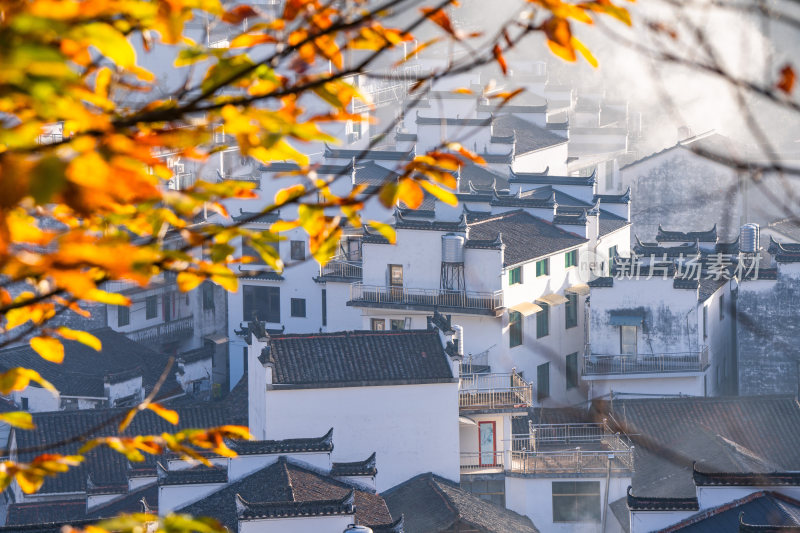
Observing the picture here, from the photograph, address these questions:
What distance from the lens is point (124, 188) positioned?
→ 3135 mm

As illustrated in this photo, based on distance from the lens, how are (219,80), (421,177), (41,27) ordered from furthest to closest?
(421,177) < (219,80) < (41,27)

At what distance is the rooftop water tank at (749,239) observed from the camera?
34.4 m

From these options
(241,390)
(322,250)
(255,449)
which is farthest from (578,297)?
(322,250)

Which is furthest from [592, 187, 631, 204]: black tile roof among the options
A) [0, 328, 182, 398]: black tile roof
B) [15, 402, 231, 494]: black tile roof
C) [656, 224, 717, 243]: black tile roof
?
[15, 402, 231, 494]: black tile roof

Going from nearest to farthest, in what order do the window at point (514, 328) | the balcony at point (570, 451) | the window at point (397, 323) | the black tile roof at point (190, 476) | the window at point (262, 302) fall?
the black tile roof at point (190, 476) → the balcony at point (570, 451) → the window at point (514, 328) → the window at point (397, 323) → the window at point (262, 302)

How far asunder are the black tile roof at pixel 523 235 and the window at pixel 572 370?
3121mm

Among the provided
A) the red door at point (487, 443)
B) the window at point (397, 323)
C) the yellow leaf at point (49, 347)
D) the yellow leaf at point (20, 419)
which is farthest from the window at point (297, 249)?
the yellow leaf at point (20, 419)

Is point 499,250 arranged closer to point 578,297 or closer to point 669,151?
point 578,297

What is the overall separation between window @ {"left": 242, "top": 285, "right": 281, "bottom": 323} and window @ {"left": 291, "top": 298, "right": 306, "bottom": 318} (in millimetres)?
505

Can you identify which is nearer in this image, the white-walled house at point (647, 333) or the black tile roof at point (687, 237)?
the white-walled house at point (647, 333)

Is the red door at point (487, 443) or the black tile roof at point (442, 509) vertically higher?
the red door at point (487, 443)

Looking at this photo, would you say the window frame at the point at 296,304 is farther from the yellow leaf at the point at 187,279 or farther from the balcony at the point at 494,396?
the yellow leaf at the point at 187,279

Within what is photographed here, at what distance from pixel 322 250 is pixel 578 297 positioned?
3161 centimetres

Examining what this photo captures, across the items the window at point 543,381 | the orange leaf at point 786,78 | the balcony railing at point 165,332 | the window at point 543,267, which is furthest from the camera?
the balcony railing at point 165,332
